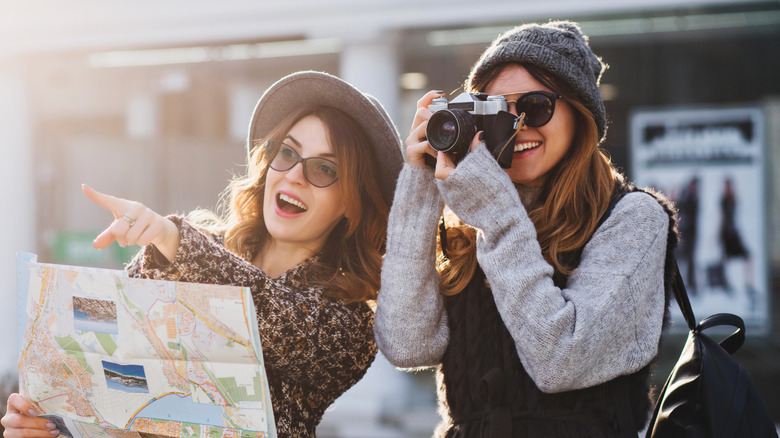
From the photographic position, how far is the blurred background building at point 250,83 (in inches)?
199

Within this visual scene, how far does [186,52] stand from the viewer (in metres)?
6.02

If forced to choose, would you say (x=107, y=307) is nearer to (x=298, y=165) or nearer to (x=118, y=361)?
(x=118, y=361)

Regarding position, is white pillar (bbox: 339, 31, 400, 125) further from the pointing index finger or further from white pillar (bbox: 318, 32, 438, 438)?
the pointing index finger

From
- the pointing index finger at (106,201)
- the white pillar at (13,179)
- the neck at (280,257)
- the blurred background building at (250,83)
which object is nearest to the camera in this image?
the pointing index finger at (106,201)

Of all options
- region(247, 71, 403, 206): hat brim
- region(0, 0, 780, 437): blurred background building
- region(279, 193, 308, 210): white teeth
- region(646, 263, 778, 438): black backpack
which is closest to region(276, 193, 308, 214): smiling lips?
region(279, 193, 308, 210): white teeth

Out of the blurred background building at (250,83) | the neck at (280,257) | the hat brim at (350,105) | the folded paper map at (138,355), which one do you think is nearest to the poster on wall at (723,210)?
the blurred background building at (250,83)

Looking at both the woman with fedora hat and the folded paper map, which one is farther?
the woman with fedora hat

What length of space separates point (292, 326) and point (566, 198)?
633mm

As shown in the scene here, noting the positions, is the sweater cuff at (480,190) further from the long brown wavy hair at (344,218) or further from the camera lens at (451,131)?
the long brown wavy hair at (344,218)

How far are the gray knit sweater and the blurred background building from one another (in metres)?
3.66

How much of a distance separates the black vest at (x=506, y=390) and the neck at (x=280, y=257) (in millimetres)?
384

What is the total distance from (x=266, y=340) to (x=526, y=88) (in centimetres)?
76

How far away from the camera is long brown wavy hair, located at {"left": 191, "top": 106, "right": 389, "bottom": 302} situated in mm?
1646

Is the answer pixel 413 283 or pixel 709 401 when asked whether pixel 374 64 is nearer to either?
pixel 413 283
